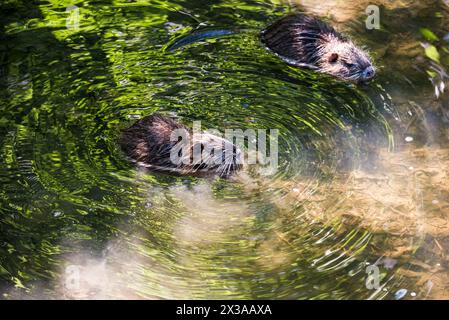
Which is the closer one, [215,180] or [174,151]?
[215,180]

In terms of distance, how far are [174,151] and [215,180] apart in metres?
0.46

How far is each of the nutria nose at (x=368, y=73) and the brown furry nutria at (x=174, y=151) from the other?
6.12 feet

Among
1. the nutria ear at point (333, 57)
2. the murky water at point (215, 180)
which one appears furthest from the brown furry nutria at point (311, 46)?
the murky water at point (215, 180)

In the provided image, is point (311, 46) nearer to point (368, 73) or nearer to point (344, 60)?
point (344, 60)

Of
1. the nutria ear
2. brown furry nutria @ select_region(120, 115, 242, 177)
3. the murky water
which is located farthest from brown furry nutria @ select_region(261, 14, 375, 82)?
brown furry nutria @ select_region(120, 115, 242, 177)

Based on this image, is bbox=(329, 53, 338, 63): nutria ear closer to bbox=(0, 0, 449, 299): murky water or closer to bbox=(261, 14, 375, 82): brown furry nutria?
bbox=(261, 14, 375, 82): brown furry nutria

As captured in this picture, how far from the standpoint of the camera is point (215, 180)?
605 centimetres

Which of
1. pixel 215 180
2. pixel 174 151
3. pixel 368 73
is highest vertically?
pixel 368 73

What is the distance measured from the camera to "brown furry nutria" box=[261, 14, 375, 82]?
25.0ft

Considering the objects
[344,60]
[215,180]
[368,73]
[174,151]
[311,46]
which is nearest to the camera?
[215,180]

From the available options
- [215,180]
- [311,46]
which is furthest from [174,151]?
[311,46]

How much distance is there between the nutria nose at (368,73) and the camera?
736 centimetres

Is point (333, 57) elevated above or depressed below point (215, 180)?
above

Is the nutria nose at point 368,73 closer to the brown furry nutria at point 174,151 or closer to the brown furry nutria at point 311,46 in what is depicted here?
the brown furry nutria at point 311,46
